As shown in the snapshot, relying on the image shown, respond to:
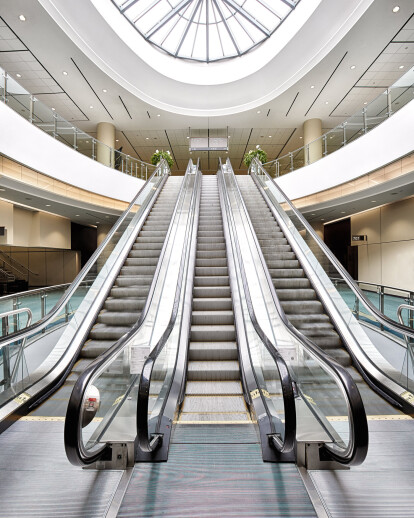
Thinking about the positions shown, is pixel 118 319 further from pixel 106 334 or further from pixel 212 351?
pixel 212 351

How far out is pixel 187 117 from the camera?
15547 mm

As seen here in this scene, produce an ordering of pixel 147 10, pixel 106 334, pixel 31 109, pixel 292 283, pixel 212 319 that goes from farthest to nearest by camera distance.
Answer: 1. pixel 147 10
2. pixel 31 109
3. pixel 292 283
4. pixel 212 319
5. pixel 106 334

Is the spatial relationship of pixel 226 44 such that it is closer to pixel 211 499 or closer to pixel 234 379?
pixel 234 379

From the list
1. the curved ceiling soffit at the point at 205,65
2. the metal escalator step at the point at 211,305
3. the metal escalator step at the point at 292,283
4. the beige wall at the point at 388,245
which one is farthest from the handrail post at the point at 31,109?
the beige wall at the point at 388,245

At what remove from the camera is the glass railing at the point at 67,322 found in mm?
3238

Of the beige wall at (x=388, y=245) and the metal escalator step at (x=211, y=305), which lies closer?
the metal escalator step at (x=211, y=305)

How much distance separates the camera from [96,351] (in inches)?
167

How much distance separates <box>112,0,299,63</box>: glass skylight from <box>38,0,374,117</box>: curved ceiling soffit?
1.75 feet

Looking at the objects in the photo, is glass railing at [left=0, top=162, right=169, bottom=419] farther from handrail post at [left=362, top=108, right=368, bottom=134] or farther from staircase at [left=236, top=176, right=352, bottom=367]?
handrail post at [left=362, top=108, right=368, bottom=134]

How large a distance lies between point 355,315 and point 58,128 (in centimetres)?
1037

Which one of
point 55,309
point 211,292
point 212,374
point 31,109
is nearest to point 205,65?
point 31,109

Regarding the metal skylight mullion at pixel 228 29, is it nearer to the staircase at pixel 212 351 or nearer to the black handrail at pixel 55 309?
the staircase at pixel 212 351

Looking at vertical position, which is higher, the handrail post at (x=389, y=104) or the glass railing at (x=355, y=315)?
the handrail post at (x=389, y=104)

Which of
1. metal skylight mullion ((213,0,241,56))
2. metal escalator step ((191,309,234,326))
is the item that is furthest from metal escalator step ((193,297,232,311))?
metal skylight mullion ((213,0,241,56))
